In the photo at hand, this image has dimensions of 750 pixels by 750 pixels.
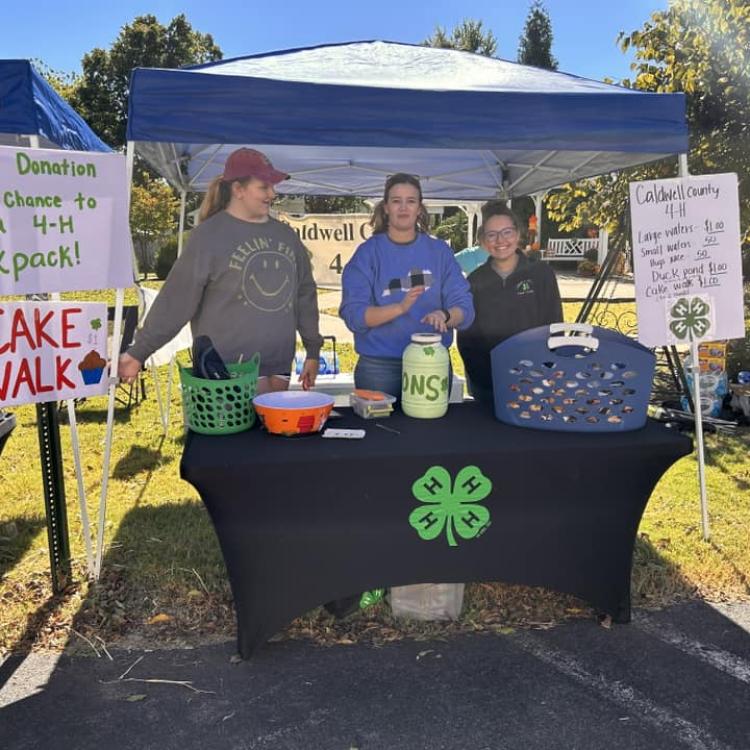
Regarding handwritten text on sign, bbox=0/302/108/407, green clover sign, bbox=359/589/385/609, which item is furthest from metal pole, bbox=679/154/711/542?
handwritten text on sign, bbox=0/302/108/407

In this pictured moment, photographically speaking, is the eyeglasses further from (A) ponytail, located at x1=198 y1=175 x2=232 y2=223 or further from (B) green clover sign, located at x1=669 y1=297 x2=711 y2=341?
(A) ponytail, located at x1=198 y1=175 x2=232 y2=223

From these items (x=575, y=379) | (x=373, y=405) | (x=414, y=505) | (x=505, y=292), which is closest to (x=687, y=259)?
(x=505, y=292)

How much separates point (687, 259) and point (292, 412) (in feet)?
6.70

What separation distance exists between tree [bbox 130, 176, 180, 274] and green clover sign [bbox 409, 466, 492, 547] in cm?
1833

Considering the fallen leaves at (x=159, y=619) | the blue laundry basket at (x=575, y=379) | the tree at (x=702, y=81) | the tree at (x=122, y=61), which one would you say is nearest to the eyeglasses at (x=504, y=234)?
the blue laundry basket at (x=575, y=379)

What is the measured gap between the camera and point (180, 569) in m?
3.01

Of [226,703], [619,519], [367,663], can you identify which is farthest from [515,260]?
[226,703]

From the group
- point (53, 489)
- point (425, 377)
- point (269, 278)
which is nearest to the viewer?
point (425, 377)

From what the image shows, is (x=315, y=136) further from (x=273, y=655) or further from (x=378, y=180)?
(x=378, y=180)

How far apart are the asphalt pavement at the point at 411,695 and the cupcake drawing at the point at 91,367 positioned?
1.01m

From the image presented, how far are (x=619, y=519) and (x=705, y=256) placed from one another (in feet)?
4.75

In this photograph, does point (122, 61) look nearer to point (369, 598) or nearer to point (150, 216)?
point (150, 216)

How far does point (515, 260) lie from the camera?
3.26 m

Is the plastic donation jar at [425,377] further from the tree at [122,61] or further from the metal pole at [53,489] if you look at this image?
the tree at [122,61]
